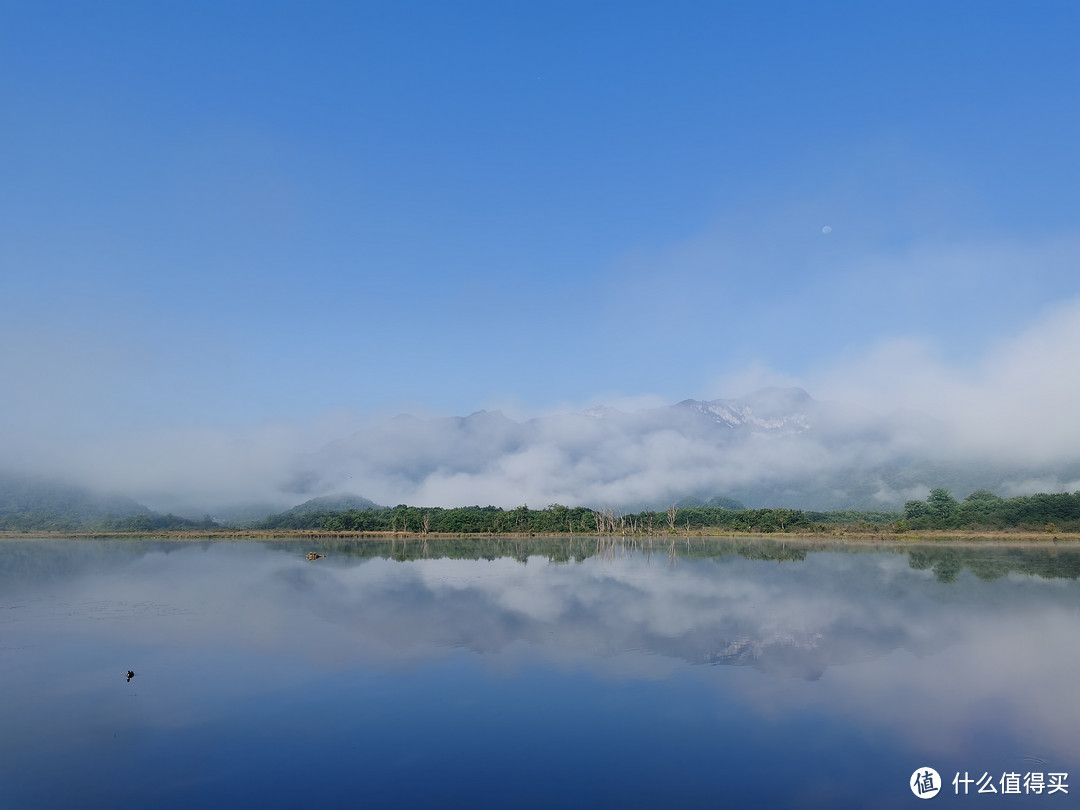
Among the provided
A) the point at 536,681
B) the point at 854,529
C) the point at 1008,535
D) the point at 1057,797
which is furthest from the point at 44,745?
the point at 854,529

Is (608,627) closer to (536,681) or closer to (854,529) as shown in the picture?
(536,681)

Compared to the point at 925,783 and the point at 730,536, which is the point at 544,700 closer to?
the point at 925,783

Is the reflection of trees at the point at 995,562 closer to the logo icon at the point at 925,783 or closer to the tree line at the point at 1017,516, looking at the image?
the tree line at the point at 1017,516

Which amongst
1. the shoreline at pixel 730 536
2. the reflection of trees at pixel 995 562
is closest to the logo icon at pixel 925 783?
the reflection of trees at pixel 995 562

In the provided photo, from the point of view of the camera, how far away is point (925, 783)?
8.94 m

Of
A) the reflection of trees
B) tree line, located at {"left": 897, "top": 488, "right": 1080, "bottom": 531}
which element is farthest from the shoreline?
the reflection of trees

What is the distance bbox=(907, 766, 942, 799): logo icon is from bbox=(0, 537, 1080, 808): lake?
0.37 ft

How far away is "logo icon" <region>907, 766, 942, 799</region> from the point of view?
8680 mm

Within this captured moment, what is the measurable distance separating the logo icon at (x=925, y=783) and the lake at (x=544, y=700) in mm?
111

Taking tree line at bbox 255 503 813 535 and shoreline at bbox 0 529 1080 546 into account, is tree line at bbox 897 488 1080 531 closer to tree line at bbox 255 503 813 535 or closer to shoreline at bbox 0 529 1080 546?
shoreline at bbox 0 529 1080 546

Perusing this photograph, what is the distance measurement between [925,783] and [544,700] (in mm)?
6666

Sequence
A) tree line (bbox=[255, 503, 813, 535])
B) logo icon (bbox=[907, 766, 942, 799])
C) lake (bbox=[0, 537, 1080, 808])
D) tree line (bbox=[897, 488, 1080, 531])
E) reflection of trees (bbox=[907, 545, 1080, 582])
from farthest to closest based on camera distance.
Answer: tree line (bbox=[255, 503, 813, 535])
tree line (bbox=[897, 488, 1080, 531])
reflection of trees (bbox=[907, 545, 1080, 582])
lake (bbox=[0, 537, 1080, 808])
logo icon (bbox=[907, 766, 942, 799])

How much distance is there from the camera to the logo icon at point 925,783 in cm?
868

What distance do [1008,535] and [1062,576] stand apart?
36.9m
